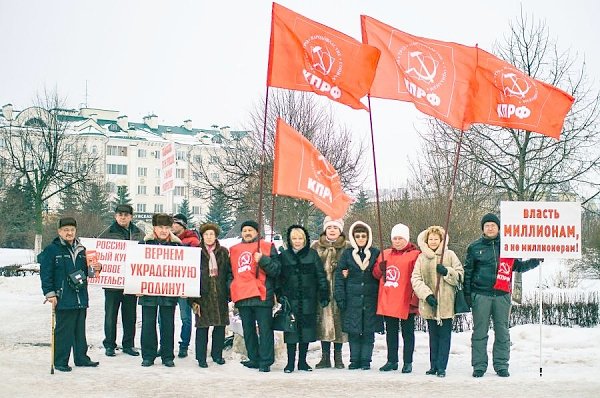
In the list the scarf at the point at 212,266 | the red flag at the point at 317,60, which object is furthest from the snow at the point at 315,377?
the red flag at the point at 317,60

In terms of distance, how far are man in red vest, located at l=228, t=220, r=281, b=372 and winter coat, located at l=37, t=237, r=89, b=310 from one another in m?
2.07

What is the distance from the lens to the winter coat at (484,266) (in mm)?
9852

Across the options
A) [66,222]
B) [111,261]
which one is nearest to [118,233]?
[111,261]

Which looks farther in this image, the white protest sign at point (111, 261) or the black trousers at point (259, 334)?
the white protest sign at point (111, 261)

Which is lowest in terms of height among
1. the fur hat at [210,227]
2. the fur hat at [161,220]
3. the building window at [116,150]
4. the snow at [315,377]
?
the snow at [315,377]

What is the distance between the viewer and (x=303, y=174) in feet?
33.3

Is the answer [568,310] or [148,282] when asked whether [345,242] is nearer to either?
[148,282]

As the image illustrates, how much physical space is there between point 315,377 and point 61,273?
11.8ft

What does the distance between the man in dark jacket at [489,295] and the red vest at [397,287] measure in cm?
77

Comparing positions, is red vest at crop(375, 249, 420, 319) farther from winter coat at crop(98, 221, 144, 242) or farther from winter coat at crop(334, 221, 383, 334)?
winter coat at crop(98, 221, 144, 242)

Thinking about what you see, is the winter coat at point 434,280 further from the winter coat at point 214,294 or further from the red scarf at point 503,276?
the winter coat at point 214,294

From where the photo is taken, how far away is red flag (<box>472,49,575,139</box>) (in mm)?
10516

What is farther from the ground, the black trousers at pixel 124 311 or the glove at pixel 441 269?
the glove at pixel 441 269

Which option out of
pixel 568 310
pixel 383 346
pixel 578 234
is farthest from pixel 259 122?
pixel 578 234
